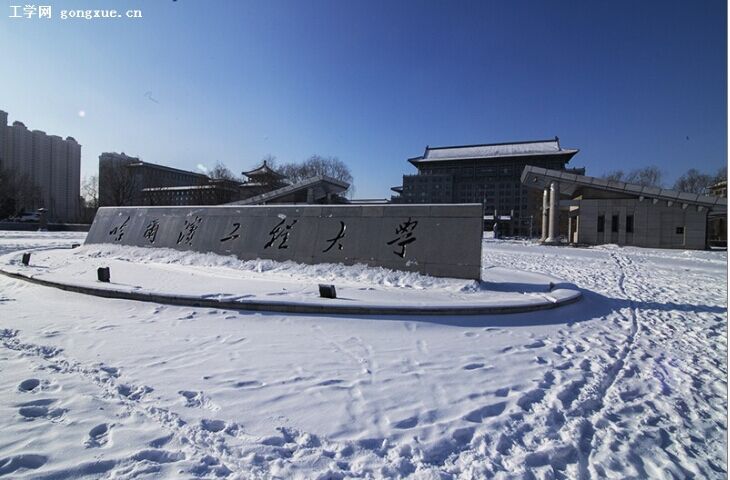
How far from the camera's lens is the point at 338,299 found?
561 cm

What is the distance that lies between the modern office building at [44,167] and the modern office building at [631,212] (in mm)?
58086

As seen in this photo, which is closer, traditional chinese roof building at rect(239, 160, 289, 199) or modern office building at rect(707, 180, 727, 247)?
modern office building at rect(707, 180, 727, 247)

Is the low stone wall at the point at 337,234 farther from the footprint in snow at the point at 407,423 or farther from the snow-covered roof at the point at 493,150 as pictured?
the snow-covered roof at the point at 493,150

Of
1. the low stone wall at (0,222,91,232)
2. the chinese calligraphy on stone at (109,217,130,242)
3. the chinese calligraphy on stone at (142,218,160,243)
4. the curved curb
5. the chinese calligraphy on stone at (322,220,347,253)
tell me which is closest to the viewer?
the curved curb

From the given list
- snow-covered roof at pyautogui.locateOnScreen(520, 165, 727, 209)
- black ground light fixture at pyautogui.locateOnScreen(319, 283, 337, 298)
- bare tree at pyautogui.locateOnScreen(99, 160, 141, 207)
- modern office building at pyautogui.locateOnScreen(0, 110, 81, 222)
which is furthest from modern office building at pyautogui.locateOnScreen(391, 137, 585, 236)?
black ground light fixture at pyautogui.locateOnScreen(319, 283, 337, 298)

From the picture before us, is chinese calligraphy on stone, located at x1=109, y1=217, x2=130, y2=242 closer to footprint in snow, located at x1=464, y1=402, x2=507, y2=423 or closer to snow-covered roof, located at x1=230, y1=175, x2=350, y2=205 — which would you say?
footprint in snow, located at x1=464, y1=402, x2=507, y2=423

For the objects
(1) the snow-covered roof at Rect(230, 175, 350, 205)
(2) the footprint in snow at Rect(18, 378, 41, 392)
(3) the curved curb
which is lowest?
(2) the footprint in snow at Rect(18, 378, 41, 392)

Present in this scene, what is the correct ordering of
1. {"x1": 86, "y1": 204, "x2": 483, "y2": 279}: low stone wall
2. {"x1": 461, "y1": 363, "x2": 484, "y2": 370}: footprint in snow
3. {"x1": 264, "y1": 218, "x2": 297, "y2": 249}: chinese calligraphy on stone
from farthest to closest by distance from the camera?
{"x1": 264, "y1": 218, "x2": 297, "y2": 249}: chinese calligraphy on stone
{"x1": 86, "y1": 204, "x2": 483, "y2": 279}: low stone wall
{"x1": 461, "y1": 363, "x2": 484, "y2": 370}: footprint in snow

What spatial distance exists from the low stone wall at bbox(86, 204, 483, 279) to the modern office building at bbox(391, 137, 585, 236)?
60.3 meters

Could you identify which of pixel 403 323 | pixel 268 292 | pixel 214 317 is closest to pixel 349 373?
pixel 403 323

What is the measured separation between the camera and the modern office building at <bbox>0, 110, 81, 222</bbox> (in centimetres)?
4809

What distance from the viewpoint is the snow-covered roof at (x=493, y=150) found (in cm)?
6506

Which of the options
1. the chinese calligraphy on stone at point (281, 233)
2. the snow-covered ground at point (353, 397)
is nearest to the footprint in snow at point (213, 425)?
the snow-covered ground at point (353, 397)

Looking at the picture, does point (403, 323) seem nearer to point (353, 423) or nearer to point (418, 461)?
point (353, 423)
